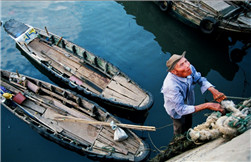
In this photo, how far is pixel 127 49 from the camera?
43.4 feet

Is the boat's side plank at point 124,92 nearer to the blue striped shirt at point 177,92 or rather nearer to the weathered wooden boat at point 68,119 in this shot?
the weathered wooden boat at point 68,119

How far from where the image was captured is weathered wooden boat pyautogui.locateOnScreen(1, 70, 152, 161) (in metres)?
7.52

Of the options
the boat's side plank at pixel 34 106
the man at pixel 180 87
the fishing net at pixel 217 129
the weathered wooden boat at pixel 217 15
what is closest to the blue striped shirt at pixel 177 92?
the man at pixel 180 87

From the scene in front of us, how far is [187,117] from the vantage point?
574 centimetres

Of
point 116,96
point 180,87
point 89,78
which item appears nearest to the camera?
point 180,87

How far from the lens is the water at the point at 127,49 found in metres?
8.87

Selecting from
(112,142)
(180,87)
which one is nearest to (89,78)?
(112,142)

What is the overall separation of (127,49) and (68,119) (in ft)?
22.3

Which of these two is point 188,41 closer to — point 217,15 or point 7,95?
point 217,15

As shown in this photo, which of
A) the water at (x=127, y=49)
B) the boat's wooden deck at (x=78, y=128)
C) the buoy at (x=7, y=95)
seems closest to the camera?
the boat's wooden deck at (x=78, y=128)

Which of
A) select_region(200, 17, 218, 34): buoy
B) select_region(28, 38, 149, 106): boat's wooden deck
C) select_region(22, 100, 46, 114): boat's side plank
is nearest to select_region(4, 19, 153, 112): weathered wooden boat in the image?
select_region(28, 38, 149, 106): boat's wooden deck

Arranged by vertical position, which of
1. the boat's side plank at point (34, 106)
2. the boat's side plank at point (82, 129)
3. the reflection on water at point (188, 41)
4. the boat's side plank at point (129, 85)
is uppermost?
the reflection on water at point (188, 41)

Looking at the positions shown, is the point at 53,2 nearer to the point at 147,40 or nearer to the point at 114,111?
the point at 147,40

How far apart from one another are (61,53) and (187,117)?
8538 millimetres
